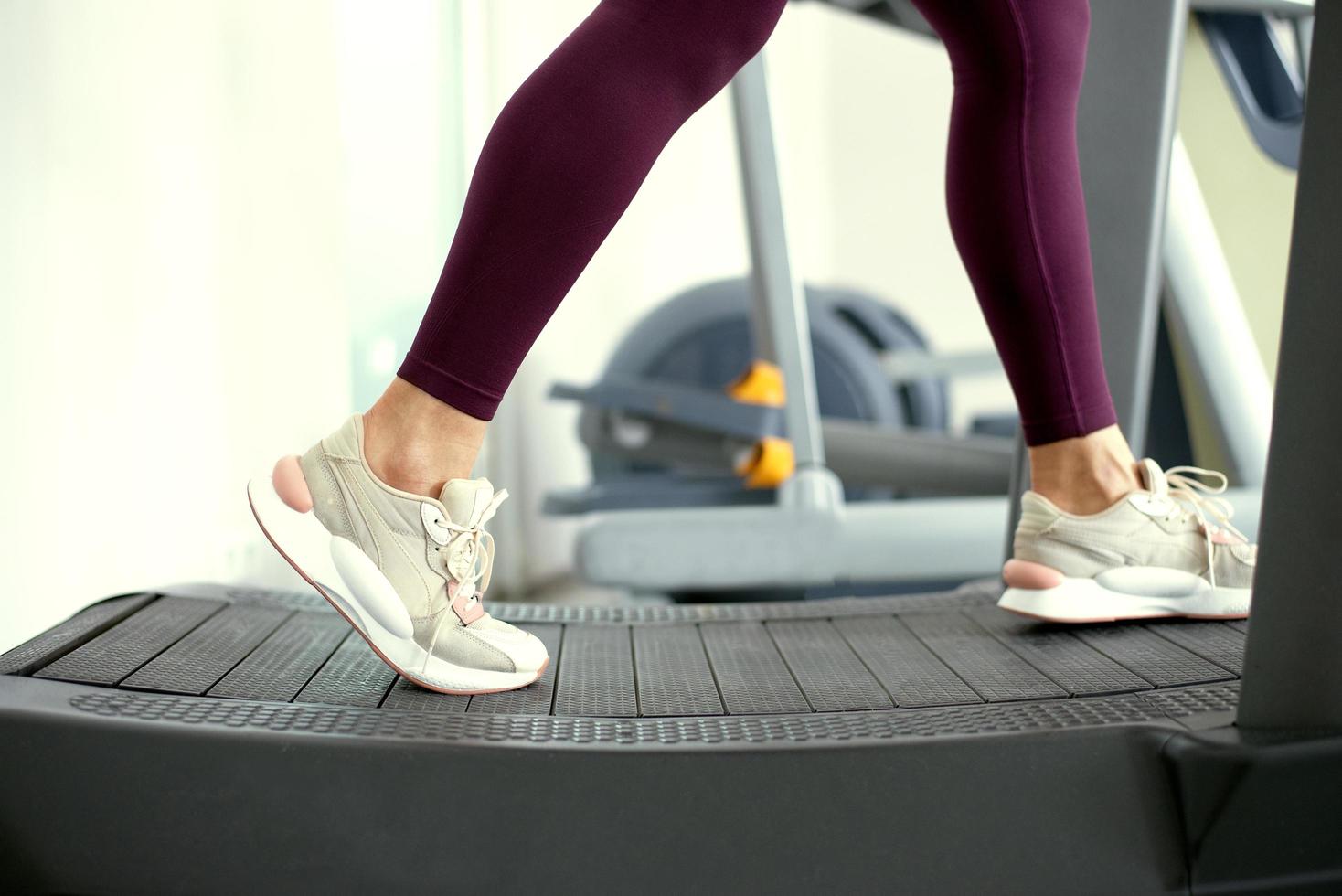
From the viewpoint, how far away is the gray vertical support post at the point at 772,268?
2.06 meters

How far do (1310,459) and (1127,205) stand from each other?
73 cm

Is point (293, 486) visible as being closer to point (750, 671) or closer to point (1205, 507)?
point (750, 671)

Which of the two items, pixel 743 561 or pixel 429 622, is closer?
pixel 429 622

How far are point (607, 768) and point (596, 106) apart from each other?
0.43m

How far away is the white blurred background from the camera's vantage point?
114 cm

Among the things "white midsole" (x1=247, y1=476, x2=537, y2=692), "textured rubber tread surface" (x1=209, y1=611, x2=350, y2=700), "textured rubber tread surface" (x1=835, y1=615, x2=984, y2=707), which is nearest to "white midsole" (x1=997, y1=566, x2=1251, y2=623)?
"textured rubber tread surface" (x1=835, y1=615, x2=984, y2=707)

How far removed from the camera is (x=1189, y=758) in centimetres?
63

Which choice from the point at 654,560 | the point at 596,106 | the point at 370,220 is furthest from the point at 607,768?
the point at 370,220

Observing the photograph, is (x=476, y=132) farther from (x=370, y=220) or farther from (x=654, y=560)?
→ (x=654, y=560)

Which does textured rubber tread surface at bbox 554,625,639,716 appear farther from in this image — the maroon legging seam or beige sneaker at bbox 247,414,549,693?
the maroon legging seam

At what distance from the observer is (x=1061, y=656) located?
2.91ft

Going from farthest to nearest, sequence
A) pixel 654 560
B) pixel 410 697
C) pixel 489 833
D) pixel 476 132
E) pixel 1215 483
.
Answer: pixel 476 132 < pixel 1215 483 < pixel 654 560 < pixel 410 697 < pixel 489 833

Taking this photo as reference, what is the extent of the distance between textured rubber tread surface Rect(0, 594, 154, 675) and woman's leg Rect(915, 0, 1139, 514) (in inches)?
32.9

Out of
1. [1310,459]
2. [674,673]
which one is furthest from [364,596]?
[1310,459]
